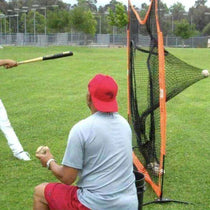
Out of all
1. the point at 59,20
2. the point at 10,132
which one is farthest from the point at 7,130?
the point at 59,20

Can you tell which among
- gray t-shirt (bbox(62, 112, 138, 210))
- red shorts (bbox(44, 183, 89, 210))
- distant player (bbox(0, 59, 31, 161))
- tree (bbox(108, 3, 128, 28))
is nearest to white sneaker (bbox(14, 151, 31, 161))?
distant player (bbox(0, 59, 31, 161))

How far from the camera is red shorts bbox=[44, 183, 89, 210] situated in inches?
139

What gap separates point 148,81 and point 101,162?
8.85 feet

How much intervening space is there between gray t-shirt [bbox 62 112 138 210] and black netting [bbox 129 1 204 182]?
2.15 meters

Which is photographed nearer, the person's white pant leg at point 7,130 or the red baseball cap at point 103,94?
the red baseball cap at point 103,94

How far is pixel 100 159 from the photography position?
135 inches

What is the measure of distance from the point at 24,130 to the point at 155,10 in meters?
4.64

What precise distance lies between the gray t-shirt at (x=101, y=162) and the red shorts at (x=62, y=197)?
0.06 metres

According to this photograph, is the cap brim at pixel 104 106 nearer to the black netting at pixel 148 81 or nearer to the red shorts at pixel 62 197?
the red shorts at pixel 62 197

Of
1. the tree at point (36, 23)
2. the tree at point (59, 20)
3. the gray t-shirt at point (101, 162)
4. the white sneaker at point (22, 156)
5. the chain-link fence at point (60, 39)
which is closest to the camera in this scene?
the gray t-shirt at point (101, 162)

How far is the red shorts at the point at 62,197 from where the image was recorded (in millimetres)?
3521

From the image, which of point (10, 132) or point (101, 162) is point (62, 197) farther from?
point (10, 132)

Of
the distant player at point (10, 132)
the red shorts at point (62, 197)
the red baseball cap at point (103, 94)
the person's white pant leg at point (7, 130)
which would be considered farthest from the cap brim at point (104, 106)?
the person's white pant leg at point (7, 130)

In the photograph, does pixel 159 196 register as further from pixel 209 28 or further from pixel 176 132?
pixel 209 28
